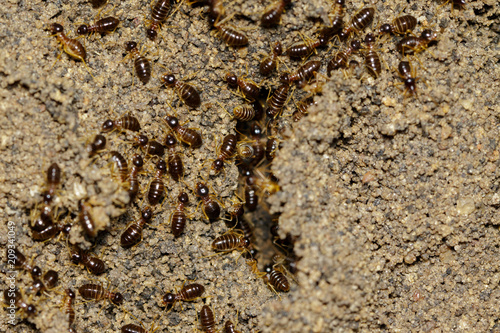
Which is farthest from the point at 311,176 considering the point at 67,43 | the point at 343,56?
the point at 67,43

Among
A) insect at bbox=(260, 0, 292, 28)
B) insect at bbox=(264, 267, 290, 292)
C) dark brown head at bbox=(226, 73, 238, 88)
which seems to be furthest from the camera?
dark brown head at bbox=(226, 73, 238, 88)

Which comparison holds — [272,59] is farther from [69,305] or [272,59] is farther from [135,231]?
[69,305]

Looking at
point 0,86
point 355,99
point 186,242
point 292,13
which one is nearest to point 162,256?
point 186,242

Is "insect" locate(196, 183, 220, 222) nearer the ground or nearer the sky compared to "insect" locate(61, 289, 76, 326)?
nearer the sky

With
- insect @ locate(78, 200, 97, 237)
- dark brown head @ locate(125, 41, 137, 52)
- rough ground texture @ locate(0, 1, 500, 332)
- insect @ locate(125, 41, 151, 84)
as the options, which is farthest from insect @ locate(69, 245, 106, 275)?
dark brown head @ locate(125, 41, 137, 52)

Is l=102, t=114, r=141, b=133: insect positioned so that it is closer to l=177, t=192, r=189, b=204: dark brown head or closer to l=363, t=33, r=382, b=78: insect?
l=177, t=192, r=189, b=204: dark brown head

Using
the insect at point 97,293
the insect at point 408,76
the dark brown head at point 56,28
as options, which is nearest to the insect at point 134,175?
the insect at point 97,293

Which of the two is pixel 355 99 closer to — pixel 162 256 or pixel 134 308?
pixel 162 256
